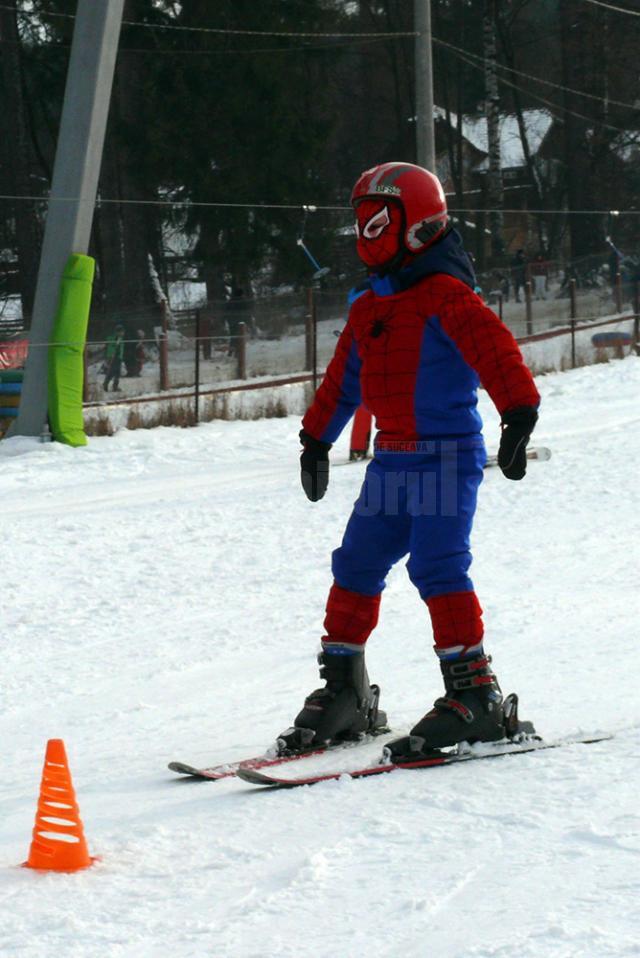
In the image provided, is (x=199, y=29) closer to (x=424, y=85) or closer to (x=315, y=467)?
(x=424, y=85)

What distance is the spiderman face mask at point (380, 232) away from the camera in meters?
4.28

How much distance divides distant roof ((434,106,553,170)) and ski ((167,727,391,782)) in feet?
138

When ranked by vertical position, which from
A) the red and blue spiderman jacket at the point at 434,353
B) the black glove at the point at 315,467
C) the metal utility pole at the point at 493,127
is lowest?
the black glove at the point at 315,467

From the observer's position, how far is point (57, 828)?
10.7 ft

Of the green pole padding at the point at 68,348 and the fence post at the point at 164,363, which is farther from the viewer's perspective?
the fence post at the point at 164,363

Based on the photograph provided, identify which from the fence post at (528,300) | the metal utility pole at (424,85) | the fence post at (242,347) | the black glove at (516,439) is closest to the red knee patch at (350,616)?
the black glove at (516,439)

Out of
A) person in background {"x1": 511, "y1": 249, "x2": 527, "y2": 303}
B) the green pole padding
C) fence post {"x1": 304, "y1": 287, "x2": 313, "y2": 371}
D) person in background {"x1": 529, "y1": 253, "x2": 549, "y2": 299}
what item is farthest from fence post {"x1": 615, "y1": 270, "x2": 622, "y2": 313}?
the green pole padding

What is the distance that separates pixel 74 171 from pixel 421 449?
10248 millimetres

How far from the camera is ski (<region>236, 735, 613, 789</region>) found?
3867 mm

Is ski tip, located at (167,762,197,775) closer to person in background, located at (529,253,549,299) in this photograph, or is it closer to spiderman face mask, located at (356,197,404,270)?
spiderman face mask, located at (356,197,404,270)

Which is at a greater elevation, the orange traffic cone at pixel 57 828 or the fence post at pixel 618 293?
the fence post at pixel 618 293

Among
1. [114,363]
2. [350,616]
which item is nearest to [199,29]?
[114,363]

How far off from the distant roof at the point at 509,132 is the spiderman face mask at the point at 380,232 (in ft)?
137

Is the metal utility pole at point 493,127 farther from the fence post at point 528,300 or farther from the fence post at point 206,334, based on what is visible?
the fence post at point 206,334
